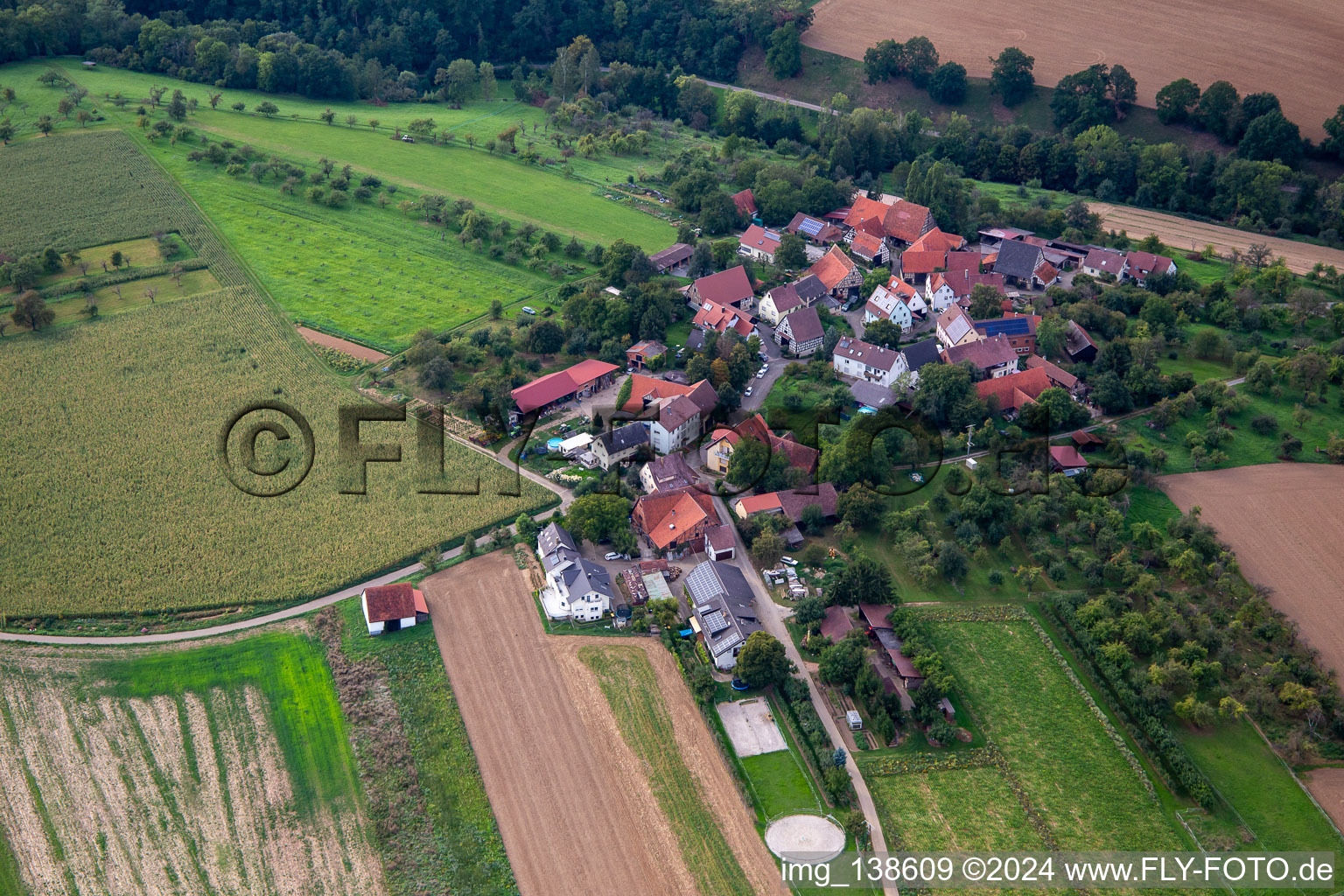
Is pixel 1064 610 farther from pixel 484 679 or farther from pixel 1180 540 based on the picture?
pixel 484 679

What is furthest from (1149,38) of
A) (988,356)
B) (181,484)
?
(181,484)

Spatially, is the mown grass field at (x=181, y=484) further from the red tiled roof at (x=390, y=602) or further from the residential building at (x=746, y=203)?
the residential building at (x=746, y=203)

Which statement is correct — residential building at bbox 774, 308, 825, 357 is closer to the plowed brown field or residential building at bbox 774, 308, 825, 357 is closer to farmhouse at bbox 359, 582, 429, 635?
the plowed brown field

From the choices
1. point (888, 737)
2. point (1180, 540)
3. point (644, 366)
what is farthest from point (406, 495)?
point (1180, 540)

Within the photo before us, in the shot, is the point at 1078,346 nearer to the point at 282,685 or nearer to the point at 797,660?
the point at 797,660

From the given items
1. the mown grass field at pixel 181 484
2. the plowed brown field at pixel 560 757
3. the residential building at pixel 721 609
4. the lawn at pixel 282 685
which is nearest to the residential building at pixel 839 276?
the mown grass field at pixel 181 484
